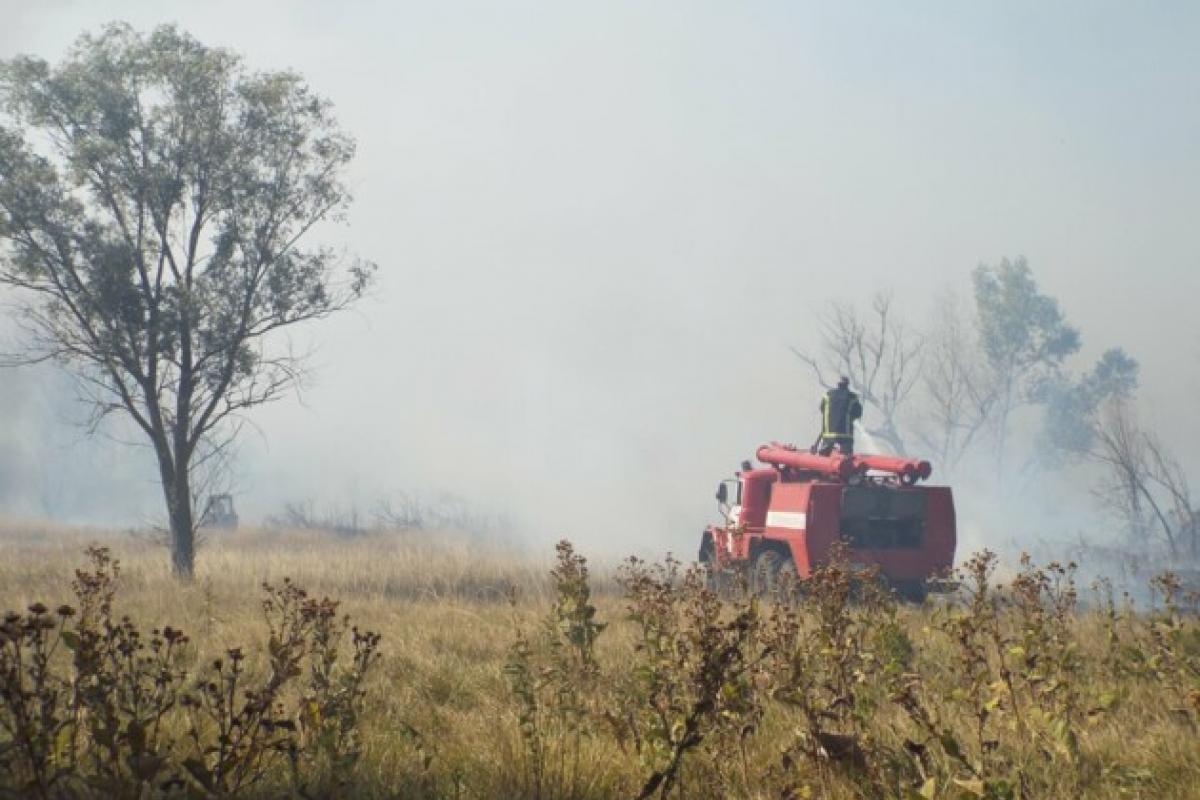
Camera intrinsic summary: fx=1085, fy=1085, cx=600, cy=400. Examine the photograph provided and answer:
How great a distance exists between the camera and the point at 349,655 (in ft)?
29.5

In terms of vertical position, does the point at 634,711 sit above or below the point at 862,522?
below

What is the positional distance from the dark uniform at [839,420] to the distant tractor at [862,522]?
36cm

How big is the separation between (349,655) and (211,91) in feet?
41.0

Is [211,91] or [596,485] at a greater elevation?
[211,91]

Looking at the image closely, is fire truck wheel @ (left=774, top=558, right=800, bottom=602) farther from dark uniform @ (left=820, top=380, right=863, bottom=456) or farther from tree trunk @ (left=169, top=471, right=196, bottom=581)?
tree trunk @ (left=169, top=471, right=196, bottom=581)

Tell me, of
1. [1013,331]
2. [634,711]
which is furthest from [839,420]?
[1013,331]

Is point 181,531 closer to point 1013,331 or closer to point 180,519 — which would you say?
point 180,519

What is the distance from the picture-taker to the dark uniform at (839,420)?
15445 mm

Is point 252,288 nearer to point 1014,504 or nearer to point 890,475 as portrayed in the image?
point 890,475

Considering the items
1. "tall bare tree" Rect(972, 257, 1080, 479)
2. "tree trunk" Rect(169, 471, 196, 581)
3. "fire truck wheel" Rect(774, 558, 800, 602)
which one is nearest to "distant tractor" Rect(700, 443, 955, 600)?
"fire truck wheel" Rect(774, 558, 800, 602)

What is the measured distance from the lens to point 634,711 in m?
6.36

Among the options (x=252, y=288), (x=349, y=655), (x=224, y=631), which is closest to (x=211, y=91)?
(x=252, y=288)

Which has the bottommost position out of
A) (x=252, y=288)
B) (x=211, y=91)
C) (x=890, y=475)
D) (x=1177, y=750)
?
(x=1177, y=750)

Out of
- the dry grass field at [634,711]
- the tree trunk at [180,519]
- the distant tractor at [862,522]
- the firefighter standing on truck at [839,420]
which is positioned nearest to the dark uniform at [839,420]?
the firefighter standing on truck at [839,420]
